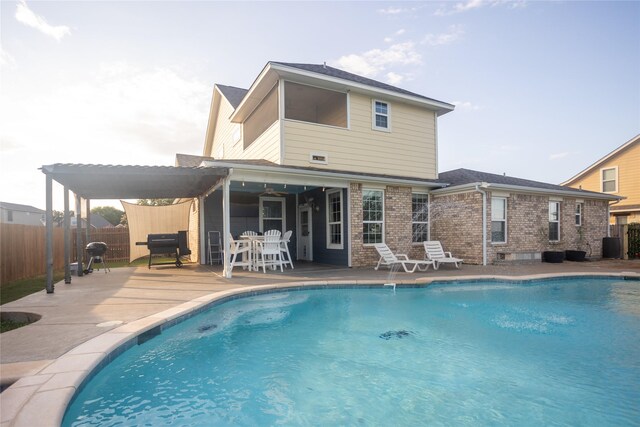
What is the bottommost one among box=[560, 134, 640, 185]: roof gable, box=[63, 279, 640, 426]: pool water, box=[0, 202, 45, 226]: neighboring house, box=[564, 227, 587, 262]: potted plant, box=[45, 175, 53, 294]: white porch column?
box=[63, 279, 640, 426]: pool water

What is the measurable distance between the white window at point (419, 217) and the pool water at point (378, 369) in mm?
5798

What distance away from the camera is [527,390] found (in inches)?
122

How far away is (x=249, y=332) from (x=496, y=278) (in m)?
6.24

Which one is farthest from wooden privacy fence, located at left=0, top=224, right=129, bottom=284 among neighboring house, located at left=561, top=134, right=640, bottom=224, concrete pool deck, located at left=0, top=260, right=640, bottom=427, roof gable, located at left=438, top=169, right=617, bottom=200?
neighboring house, located at left=561, top=134, right=640, bottom=224

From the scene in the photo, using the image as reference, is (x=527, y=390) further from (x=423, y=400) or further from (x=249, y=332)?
(x=249, y=332)

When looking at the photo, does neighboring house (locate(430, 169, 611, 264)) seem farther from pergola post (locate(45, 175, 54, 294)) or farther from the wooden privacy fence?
the wooden privacy fence

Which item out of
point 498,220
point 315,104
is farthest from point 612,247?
point 315,104

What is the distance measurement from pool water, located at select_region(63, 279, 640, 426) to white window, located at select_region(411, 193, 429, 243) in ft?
19.0

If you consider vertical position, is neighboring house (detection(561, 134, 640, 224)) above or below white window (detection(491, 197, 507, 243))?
above

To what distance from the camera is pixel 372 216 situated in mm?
10828

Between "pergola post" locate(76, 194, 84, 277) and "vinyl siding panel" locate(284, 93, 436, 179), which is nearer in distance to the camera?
"pergola post" locate(76, 194, 84, 277)

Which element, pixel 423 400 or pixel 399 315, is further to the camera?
pixel 399 315

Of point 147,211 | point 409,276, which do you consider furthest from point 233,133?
point 409,276

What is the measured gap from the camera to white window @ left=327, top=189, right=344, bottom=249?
10820 millimetres
